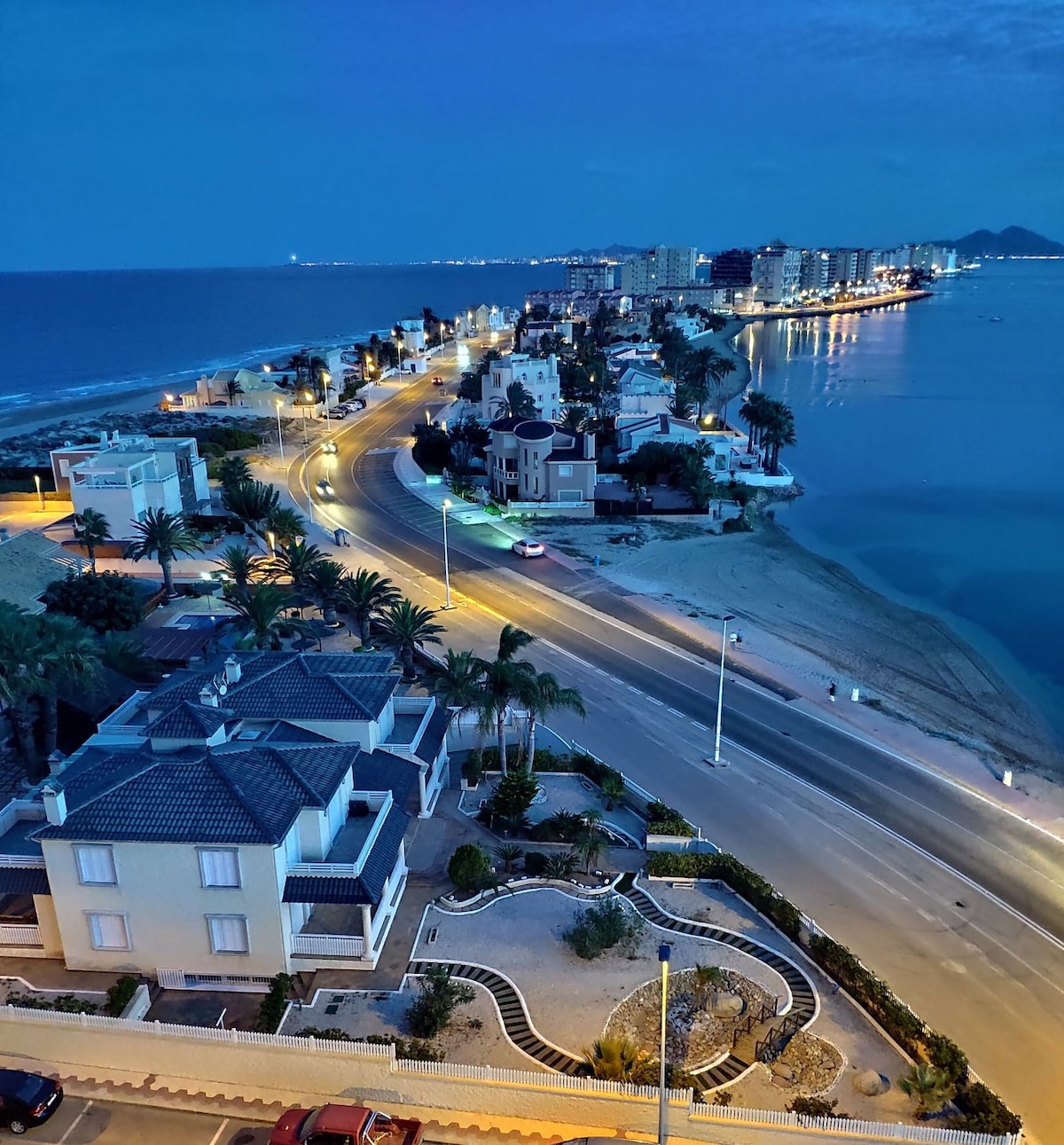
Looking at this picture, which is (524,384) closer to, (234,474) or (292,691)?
(234,474)

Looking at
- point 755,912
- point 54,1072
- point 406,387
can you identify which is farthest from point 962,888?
point 406,387

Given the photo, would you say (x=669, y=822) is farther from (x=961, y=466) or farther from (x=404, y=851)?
(x=961, y=466)

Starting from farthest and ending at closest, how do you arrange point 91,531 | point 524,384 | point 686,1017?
1. point 524,384
2. point 91,531
3. point 686,1017

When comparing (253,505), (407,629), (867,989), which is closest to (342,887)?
(867,989)

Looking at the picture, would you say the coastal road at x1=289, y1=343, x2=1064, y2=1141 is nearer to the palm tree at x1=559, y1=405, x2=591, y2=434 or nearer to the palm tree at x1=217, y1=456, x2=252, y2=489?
the palm tree at x1=217, y1=456, x2=252, y2=489

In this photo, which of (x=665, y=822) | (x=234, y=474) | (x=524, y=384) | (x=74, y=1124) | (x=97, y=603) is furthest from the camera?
(x=524, y=384)

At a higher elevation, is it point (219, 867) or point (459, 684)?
point (459, 684)

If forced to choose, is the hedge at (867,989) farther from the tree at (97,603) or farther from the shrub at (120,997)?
Result: the tree at (97,603)
